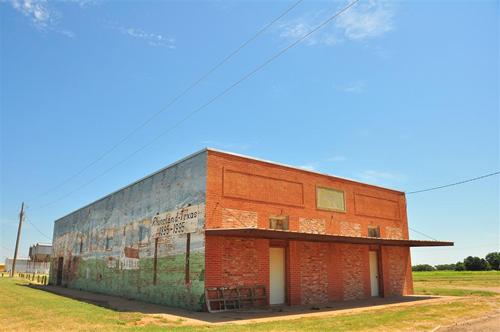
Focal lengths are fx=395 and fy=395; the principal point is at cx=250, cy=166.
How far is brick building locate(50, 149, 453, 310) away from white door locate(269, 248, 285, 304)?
4 centimetres

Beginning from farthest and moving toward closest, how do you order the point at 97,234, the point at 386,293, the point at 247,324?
the point at 97,234, the point at 386,293, the point at 247,324

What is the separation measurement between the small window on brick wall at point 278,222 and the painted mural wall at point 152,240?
11.2 ft

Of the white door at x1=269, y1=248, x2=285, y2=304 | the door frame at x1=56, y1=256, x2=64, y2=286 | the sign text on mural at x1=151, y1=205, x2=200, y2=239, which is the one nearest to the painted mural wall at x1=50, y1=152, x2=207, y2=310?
the sign text on mural at x1=151, y1=205, x2=200, y2=239

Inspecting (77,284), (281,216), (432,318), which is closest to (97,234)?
(77,284)

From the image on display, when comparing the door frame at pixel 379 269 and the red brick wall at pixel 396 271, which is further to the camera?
the red brick wall at pixel 396 271

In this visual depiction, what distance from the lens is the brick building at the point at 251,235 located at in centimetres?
1513

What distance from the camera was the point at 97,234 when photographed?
85.8 ft

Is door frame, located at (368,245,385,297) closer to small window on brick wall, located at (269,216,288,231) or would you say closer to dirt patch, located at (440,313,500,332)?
small window on brick wall, located at (269,216,288,231)

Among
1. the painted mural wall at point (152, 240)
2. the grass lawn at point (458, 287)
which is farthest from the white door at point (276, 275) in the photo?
the grass lawn at point (458, 287)

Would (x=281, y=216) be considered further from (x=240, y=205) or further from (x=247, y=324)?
(x=247, y=324)

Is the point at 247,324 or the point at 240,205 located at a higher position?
the point at 240,205

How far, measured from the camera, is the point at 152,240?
18484mm

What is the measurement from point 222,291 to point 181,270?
214 centimetres

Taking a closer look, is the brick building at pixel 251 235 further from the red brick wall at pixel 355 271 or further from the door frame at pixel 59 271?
the door frame at pixel 59 271
